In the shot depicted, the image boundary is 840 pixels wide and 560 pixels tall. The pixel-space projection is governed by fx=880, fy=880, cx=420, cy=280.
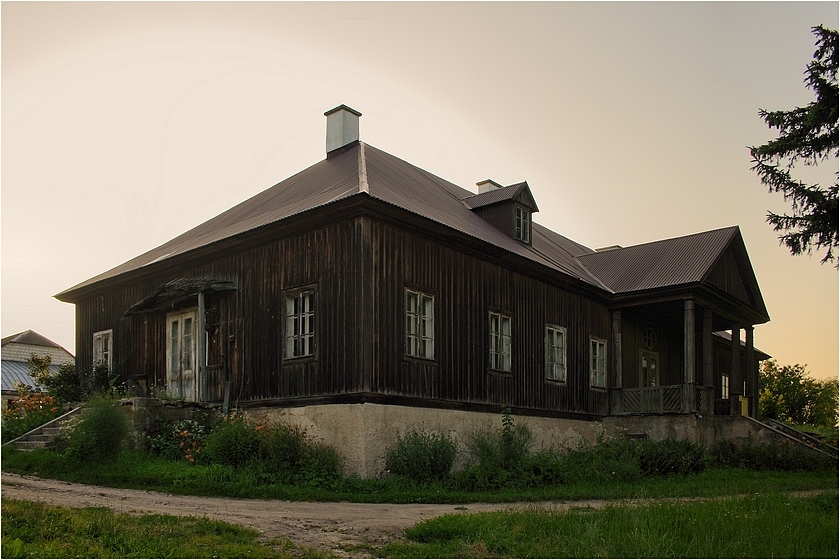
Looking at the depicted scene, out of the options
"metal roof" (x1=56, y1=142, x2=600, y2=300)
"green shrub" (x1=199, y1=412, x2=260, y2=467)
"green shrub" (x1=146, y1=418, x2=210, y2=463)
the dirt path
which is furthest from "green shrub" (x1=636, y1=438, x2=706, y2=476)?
"green shrub" (x1=146, y1=418, x2=210, y2=463)

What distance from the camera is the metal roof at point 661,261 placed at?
24797 mm

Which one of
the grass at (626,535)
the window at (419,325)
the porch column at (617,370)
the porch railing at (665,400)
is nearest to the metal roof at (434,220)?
the porch column at (617,370)

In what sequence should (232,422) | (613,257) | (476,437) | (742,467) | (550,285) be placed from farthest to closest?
(613,257) → (550,285) → (742,467) → (476,437) → (232,422)

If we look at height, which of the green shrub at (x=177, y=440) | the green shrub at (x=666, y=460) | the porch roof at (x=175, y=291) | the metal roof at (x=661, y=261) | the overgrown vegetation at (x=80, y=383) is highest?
the metal roof at (x=661, y=261)

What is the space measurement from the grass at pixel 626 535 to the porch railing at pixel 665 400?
11.8m

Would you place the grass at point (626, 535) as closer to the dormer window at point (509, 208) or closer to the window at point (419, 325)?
the window at point (419, 325)

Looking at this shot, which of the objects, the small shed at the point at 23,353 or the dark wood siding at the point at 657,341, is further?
the small shed at the point at 23,353

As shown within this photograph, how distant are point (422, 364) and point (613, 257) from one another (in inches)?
462

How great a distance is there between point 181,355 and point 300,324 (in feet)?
14.4

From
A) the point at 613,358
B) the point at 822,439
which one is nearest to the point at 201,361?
the point at 613,358

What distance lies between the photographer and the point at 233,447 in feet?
53.5

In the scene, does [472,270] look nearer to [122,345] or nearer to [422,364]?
[422,364]

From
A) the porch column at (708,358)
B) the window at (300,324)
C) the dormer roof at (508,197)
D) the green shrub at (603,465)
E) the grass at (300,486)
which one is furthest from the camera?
the porch column at (708,358)

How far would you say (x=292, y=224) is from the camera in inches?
728
